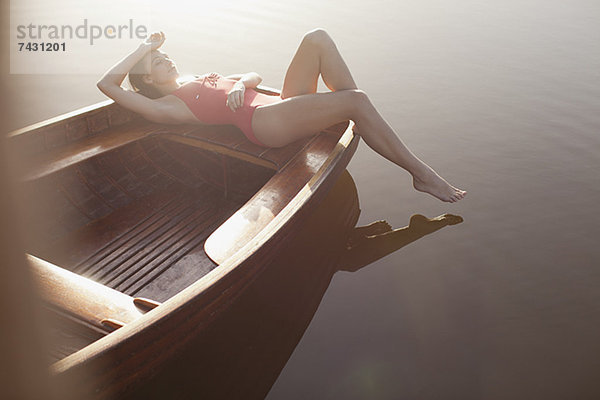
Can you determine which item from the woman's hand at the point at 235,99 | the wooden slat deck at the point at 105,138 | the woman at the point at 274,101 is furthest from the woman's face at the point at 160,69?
the woman's hand at the point at 235,99

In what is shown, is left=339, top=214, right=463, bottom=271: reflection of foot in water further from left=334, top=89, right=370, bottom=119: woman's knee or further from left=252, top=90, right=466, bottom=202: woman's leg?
left=334, top=89, right=370, bottom=119: woman's knee

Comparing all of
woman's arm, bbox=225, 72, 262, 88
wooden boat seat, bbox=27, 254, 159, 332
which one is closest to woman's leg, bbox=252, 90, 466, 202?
woman's arm, bbox=225, 72, 262, 88

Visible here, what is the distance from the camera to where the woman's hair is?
3427 millimetres

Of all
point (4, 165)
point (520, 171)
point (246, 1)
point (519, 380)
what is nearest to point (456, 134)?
point (520, 171)

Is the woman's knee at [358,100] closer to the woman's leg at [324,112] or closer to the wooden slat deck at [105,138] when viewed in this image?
the woman's leg at [324,112]

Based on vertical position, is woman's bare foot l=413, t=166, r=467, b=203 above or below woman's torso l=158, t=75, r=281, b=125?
below

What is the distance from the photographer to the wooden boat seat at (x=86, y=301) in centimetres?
186

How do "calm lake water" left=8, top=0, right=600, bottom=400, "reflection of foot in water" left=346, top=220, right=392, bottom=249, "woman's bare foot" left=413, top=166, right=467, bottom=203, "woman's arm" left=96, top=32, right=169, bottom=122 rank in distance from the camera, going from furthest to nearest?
1. "reflection of foot in water" left=346, top=220, right=392, bottom=249
2. "woman's bare foot" left=413, top=166, right=467, bottom=203
3. "woman's arm" left=96, top=32, right=169, bottom=122
4. "calm lake water" left=8, top=0, right=600, bottom=400

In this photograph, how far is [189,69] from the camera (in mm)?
6719

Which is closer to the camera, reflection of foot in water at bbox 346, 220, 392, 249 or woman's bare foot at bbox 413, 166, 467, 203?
woman's bare foot at bbox 413, 166, 467, 203

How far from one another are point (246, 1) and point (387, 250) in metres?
7.98

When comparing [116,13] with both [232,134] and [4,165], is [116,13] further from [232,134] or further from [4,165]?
[4,165]

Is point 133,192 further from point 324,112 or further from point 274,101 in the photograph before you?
point 324,112

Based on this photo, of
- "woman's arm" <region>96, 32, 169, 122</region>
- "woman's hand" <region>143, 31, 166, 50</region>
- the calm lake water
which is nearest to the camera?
the calm lake water
